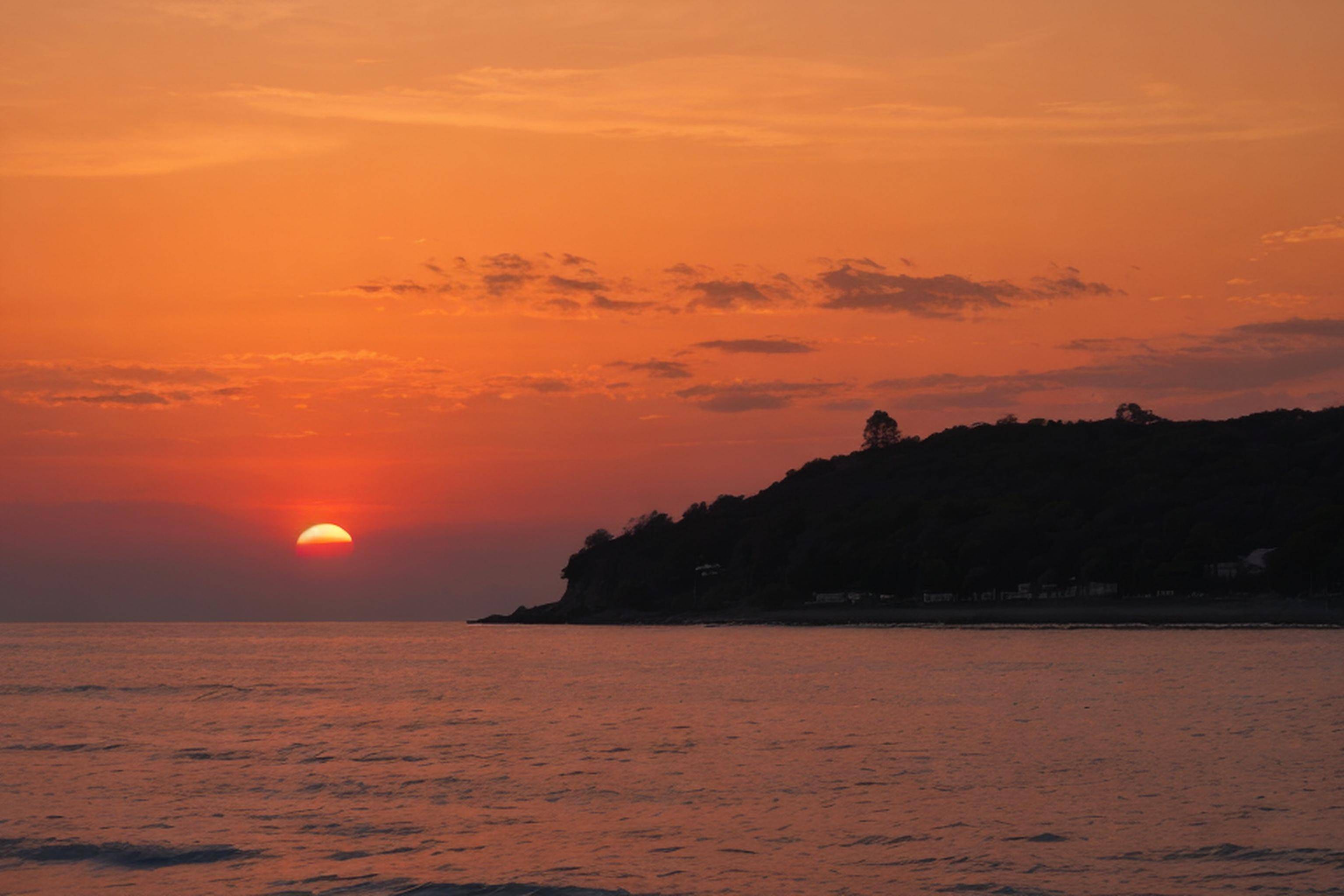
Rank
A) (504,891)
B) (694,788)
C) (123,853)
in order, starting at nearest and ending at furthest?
1. (504,891)
2. (123,853)
3. (694,788)

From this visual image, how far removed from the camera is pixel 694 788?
113ft

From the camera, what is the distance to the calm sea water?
81.9 ft

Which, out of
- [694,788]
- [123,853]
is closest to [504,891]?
[123,853]

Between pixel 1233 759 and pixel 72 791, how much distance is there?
31691 millimetres

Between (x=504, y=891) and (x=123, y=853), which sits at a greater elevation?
(x=123, y=853)

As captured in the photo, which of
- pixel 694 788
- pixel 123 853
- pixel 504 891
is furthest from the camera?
pixel 694 788

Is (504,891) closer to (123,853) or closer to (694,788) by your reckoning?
(123,853)

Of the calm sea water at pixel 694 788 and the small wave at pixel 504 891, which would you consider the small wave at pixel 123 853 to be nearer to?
the calm sea water at pixel 694 788

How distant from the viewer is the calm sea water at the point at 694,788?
25.0 m

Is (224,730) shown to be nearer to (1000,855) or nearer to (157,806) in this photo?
(157,806)

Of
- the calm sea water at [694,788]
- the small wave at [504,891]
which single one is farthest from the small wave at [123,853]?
the small wave at [504,891]

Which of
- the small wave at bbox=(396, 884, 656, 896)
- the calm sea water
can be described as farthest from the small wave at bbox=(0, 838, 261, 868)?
the small wave at bbox=(396, 884, 656, 896)

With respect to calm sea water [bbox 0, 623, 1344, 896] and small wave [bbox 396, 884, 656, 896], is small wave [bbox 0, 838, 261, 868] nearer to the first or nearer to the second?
calm sea water [bbox 0, 623, 1344, 896]

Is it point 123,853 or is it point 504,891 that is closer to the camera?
point 504,891
